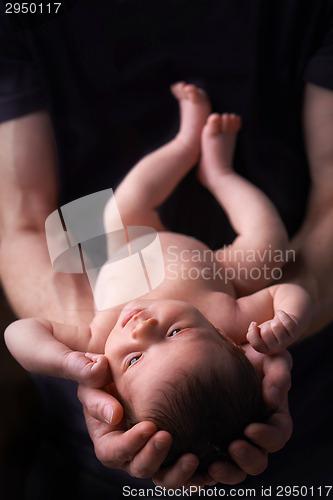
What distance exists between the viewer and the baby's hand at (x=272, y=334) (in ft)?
1.32

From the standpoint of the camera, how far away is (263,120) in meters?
0.60

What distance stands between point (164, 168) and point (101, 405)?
270mm

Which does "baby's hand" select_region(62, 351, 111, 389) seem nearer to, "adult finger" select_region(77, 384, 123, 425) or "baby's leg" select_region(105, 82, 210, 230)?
"adult finger" select_region(77, 384, 123, 425)

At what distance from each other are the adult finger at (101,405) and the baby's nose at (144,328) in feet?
0.17

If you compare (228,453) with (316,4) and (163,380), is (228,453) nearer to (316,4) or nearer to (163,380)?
(163,380)

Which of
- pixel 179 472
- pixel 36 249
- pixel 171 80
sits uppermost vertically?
pixel 171 80

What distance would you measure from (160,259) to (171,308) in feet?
0.18

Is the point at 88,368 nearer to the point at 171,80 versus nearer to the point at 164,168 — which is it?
the point at 164,168

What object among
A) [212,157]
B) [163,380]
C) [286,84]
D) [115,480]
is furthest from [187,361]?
[286,84]

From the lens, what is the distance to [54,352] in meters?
0.40

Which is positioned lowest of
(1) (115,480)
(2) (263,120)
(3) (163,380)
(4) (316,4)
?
(1) (115,480)

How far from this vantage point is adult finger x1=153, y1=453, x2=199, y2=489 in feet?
1.22

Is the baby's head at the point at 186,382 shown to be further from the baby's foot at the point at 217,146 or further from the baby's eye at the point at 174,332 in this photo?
the baby's foot at the point at 217,146

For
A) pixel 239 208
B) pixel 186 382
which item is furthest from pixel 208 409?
pixel 239 208
